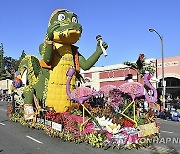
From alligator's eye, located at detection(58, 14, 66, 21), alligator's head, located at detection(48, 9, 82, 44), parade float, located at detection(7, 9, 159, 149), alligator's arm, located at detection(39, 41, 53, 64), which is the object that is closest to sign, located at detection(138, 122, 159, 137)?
parade float, located at detection(7, 9, 159, 149)

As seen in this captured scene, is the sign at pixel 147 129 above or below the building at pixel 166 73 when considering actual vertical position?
below

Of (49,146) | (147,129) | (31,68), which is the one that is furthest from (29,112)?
(147,129)

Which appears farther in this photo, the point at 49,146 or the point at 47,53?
the point at 47,53

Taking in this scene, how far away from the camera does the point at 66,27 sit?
12.0 meters

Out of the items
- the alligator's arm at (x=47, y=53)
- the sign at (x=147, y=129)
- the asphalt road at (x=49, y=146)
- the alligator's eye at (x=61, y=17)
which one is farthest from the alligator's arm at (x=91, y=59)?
the sign at (x=147, y=129)

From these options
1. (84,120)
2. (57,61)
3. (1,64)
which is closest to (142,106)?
(84,120)

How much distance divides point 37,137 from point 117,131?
3612mm

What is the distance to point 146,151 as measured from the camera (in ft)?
29.8

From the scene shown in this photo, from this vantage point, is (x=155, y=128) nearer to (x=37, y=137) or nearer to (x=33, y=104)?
(x=37, y=137)

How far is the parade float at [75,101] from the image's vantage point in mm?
9797

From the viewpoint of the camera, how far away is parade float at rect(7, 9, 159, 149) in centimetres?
980

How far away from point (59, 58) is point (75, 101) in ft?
6.66

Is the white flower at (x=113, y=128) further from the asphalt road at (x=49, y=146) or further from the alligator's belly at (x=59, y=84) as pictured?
the alligator's belly at (x=59, y=84)

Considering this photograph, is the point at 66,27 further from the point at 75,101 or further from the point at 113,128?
the point at 113,128
